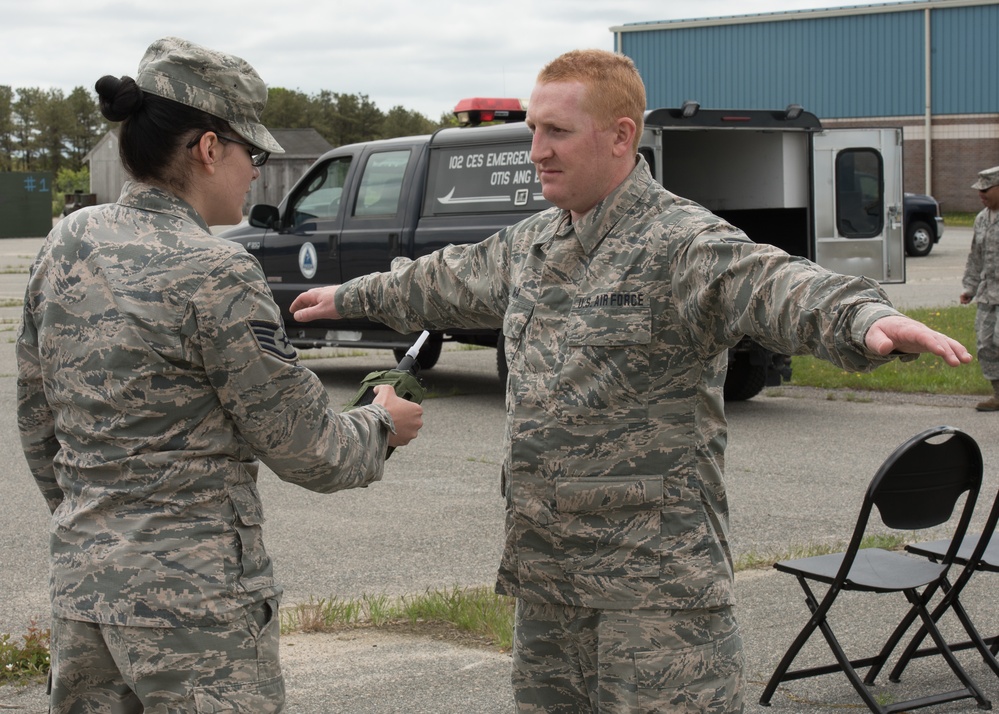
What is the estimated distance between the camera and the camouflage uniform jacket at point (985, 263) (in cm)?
1003

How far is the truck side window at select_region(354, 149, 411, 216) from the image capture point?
10891 millimetres

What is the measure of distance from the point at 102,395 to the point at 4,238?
43.0 metres

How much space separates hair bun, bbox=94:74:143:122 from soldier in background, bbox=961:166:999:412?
8680 millimetres

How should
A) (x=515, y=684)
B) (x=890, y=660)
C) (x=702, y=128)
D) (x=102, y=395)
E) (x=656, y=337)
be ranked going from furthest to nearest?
(x=702, y=128) < (x=890, y=660) < (x=515, y=684) < (x=656, y=337) < (x=102, y=395)

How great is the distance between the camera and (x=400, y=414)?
2734 millimetres

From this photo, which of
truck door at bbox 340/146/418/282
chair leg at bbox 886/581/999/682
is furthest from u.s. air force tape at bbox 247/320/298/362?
truck door at bbox 340/146/418/282

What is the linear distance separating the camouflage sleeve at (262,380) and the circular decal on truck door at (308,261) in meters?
8.87

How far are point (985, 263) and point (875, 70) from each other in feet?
125

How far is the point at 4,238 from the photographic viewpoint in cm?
4203

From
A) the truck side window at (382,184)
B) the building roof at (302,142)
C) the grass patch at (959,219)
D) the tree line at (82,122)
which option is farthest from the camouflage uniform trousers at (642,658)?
the tree line at (82,122)

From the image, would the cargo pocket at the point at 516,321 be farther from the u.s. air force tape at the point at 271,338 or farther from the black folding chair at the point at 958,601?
the black folding chair at the point at 958,601

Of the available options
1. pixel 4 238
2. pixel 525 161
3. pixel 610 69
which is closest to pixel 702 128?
pixel 525 161

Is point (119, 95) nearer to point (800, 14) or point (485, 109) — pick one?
point (485, 109)

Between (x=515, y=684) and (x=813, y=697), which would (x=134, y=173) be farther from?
(x=813, y=697)
